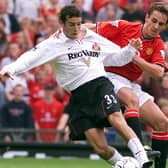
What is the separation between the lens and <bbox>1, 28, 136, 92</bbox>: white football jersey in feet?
35.3

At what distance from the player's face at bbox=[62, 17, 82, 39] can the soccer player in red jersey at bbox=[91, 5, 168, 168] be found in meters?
0.88

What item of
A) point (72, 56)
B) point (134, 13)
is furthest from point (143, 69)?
point (134, 13)

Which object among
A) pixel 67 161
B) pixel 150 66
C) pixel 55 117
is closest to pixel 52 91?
pixel 55 117

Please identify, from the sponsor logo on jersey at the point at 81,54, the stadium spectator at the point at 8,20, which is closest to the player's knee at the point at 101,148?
the sponsor logo on jersey at the point at 81,54

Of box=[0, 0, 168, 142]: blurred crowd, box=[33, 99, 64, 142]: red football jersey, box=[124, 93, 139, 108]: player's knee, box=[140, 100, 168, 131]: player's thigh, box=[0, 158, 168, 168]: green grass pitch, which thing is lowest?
box=[0, 158, 168, 168]: green grass pitch

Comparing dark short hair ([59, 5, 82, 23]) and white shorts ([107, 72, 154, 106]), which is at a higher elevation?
dark short hair ([59, 5, 82, 23])

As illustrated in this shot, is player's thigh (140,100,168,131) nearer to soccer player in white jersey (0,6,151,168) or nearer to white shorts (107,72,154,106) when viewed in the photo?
white shorts (107,72,154,106)

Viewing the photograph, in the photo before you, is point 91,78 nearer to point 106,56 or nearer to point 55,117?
point 106,56

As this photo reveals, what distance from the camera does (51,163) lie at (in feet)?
48.8

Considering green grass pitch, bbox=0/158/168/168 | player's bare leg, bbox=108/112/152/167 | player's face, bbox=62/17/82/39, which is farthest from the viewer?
green grass pitch, bbox=0/158/168/168

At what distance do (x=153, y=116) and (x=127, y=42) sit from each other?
1.00 meters

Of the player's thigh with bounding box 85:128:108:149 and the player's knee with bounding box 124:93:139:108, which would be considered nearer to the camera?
the player's thigh with bounding box 85:128:108:149

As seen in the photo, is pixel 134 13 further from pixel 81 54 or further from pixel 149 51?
pixel 81 54

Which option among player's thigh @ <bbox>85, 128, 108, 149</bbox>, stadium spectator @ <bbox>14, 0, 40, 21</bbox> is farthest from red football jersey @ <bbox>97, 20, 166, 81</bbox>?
stadium spectator @ <bbox>14, 0, 40, 21</bbox>
